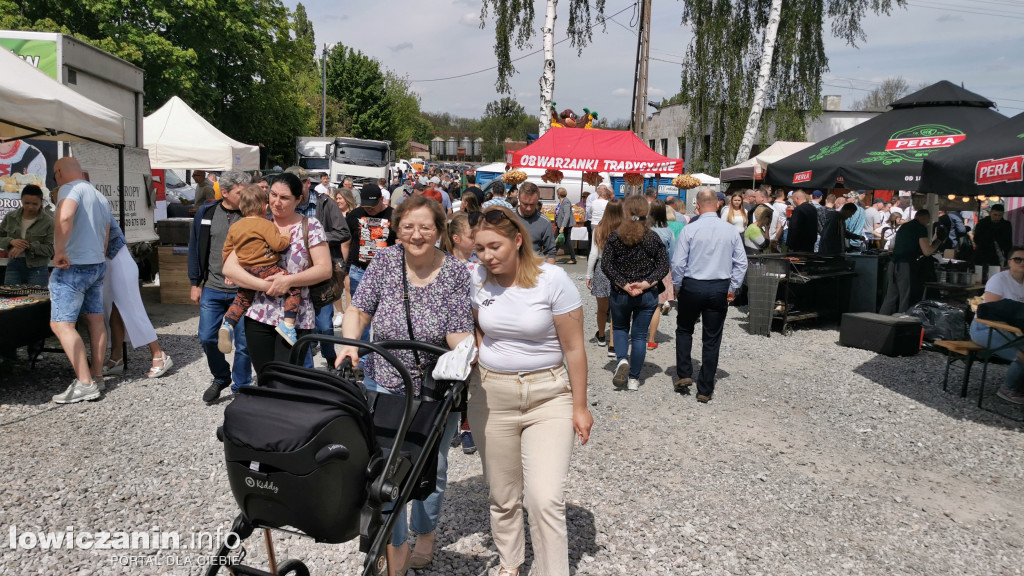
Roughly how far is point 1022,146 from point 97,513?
7152mm

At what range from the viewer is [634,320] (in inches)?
259

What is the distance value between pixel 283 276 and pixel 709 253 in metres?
3.55

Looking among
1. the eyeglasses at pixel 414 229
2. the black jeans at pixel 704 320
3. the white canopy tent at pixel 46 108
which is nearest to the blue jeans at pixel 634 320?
the black jeans at pixel 704 320

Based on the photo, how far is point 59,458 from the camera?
4.43 meters

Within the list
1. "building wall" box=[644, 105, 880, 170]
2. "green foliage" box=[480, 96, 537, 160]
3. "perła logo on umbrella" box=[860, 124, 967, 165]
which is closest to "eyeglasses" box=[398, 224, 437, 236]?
"perła logo on umbrella" box=[860, 124, 967, 165]

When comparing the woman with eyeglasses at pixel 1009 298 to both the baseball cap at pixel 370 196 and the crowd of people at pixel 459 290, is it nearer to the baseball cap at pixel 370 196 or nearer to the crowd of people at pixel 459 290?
the crowd of people at pixel 459 290

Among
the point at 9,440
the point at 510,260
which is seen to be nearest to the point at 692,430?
the point at 510,260

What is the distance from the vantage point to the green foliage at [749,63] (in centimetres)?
2183

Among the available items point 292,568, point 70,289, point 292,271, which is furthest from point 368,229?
point 292,568

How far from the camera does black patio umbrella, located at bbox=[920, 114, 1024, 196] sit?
18.2 ft

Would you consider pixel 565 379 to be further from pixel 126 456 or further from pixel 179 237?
pixel 179 237

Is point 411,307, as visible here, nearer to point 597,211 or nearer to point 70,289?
point 70,289

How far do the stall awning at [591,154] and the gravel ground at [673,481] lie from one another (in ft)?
20.8

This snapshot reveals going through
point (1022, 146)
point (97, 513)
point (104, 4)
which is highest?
point (104, 4)
